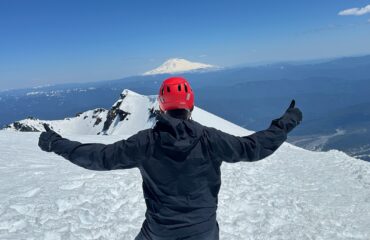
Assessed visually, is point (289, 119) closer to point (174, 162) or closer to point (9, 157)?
point (174, 162)

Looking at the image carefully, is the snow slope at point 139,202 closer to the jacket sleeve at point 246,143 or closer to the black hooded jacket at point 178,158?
the black hooded jacket at point 178,158

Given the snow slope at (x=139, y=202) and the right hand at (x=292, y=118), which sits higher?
the right hand at (x=292, y=118)

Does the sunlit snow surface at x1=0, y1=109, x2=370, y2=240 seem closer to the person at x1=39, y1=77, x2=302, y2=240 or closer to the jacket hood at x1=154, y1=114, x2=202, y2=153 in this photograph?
the person at x1=39, y1=77, x2=302, y2=240

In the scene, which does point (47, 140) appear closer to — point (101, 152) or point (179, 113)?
point (101, 152)

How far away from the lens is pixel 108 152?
391 cm

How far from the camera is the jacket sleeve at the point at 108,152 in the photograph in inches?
151

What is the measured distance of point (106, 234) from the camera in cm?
837

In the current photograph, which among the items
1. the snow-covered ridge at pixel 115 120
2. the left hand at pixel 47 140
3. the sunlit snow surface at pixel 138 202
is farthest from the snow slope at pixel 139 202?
the snow-covered ridge at pixel 115 120

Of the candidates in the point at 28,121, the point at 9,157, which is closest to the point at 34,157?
the point at 9,157

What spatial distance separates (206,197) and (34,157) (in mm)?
13189

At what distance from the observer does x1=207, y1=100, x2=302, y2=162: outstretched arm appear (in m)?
3.86

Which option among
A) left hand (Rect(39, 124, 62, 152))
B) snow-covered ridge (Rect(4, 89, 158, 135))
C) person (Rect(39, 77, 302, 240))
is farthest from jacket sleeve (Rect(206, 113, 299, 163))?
snow-covered ridge (Rect(4, 89, 158, 135))

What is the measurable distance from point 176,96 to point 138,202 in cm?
720

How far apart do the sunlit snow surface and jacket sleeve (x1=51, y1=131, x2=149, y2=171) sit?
449cm
